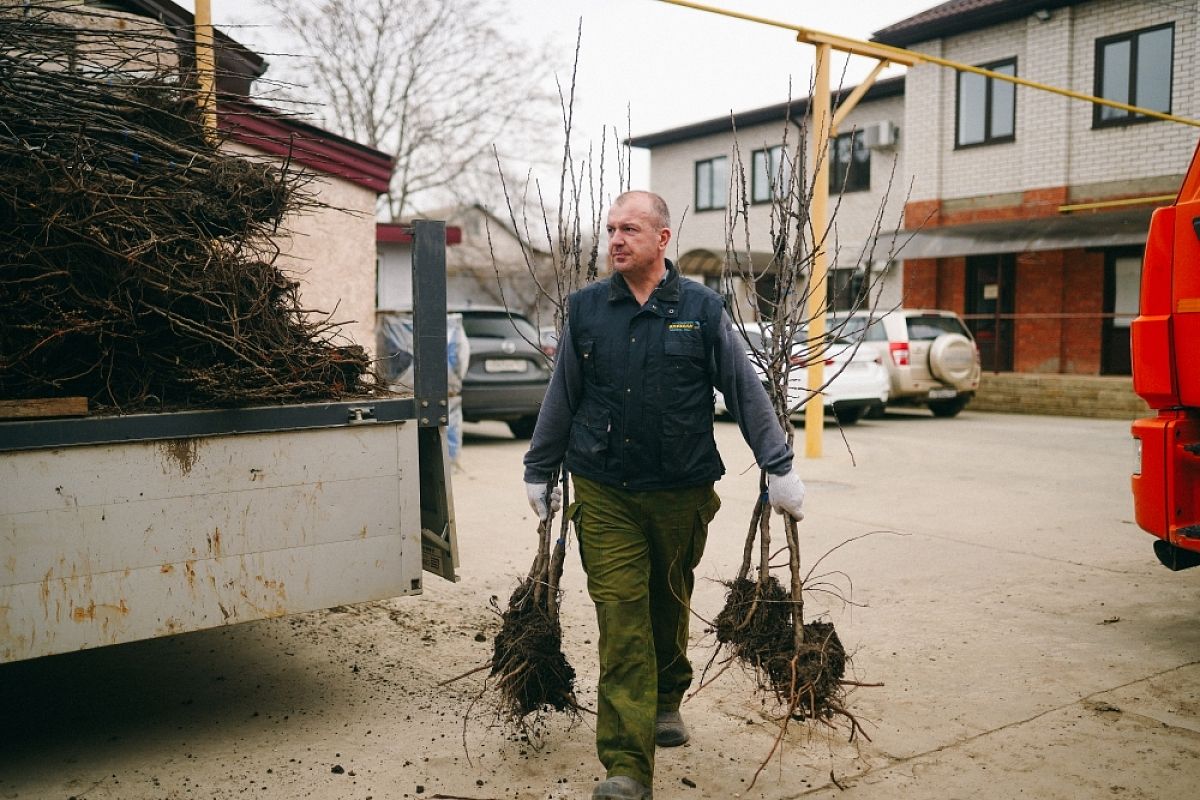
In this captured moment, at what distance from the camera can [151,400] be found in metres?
3.77

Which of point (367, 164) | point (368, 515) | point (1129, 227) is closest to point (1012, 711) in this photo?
point (368, 515)

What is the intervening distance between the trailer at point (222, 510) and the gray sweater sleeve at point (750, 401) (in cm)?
120

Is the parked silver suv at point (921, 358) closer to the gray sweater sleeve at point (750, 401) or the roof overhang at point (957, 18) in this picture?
the roof overhang at point (957, 18)

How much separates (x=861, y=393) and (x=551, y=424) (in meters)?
12.3

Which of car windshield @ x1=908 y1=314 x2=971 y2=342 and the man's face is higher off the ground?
the man's face

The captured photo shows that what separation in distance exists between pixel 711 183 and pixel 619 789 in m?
28.1

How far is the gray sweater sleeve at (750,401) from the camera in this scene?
362 centimetres

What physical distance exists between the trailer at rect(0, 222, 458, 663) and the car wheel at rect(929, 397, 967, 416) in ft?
45.9

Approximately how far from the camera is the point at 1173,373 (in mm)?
4742

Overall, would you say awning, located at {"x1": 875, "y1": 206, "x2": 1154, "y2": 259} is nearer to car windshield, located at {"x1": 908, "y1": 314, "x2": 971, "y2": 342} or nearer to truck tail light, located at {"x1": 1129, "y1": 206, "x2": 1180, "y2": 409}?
car windshield, located at {"x1": 908, "y1": 314, "x2": 971, "y2": 342}

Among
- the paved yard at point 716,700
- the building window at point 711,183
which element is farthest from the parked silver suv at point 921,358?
the building window at point 711,183

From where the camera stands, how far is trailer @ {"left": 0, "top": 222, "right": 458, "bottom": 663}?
11.1 feet

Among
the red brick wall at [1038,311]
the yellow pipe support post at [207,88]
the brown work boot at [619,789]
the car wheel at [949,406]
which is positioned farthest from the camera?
the red brick wall at [1038,311]

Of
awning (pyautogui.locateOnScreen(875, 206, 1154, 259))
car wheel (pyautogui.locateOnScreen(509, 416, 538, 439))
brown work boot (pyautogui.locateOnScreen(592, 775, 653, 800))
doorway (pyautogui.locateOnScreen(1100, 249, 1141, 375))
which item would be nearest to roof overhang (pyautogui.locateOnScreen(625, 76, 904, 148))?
awning (pyautogui.locateOnScreen(875, 206, 1154, 259))
